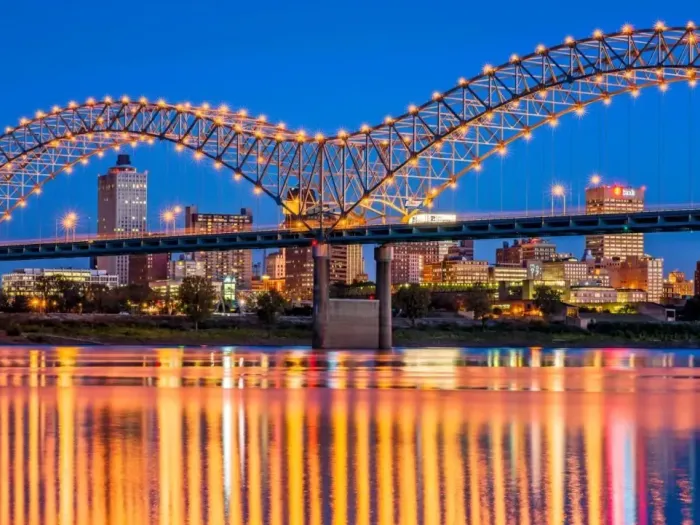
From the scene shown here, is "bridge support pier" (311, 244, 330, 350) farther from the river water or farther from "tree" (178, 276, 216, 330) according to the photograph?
the river water

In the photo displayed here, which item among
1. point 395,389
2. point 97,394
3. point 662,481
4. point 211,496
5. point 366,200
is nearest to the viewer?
point 211,496

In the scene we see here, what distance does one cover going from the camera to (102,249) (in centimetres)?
12125

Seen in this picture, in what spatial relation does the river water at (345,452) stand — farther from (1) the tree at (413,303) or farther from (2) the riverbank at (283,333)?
(1) the tree at (413,303)

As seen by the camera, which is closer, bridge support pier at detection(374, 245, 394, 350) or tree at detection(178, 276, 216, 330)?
bridge support pier at detection(374, 245, 394, 350)

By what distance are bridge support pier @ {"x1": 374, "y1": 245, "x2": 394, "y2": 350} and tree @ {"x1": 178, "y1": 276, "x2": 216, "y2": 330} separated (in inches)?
1280

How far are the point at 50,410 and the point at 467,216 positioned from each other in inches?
2782

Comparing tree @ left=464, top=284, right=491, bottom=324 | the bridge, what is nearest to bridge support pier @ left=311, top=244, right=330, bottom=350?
the bridge

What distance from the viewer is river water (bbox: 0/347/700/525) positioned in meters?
20.1

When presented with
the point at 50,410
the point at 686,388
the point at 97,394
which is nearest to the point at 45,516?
the point at 50,410

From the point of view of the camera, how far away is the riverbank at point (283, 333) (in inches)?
4528

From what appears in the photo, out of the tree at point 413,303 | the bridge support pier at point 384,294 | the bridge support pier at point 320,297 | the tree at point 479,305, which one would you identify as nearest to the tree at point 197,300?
the tree at point 413,303

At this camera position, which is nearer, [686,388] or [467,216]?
[686,388]

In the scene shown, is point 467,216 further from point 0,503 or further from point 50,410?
point 0,503

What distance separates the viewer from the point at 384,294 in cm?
10550
